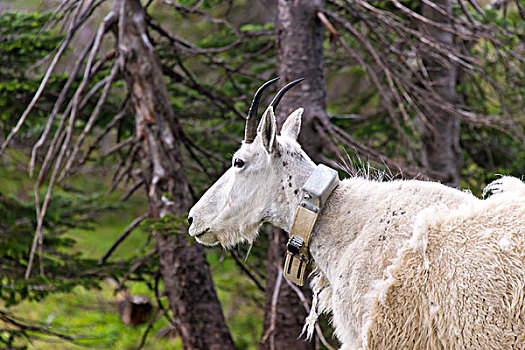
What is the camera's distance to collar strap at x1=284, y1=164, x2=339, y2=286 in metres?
3.35

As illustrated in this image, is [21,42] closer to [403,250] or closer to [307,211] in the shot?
[307,211]

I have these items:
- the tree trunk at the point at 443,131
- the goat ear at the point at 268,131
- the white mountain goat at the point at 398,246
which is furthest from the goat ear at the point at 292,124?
the tree trunk at the point at 443,131

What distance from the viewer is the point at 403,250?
300cm

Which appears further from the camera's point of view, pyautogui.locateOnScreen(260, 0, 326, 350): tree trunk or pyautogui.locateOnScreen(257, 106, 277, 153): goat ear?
pyautogui.locateOnScreen(260, 0, 326, 350): tree trunk

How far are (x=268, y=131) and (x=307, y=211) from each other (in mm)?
573

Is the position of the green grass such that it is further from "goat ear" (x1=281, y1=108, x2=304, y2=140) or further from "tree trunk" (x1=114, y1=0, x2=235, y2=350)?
"goat ear" (x1=281, y1=108, x2=304, y2=140)

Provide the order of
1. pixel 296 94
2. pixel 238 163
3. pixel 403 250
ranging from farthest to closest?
pixel 296 94 → pixel 238 163 → pixel 403 250

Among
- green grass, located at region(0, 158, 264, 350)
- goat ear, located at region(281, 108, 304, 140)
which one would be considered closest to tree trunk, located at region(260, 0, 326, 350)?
green grass, located at region(0, 158, 264, 350)

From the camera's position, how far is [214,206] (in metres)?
3.80

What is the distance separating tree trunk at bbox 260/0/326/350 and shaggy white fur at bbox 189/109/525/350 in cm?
217

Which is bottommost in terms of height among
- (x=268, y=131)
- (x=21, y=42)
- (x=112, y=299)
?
(x=112, y=299)

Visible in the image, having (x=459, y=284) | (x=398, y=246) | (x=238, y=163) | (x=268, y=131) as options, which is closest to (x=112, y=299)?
(x=238, y=163)

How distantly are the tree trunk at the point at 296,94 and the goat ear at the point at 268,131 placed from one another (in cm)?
235

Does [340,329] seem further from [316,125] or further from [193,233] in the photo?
[316,125]
